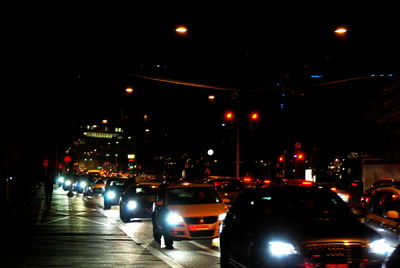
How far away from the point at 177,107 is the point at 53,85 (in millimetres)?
41144

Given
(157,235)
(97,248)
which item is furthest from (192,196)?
(97,248)

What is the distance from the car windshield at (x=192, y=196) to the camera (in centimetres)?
1748

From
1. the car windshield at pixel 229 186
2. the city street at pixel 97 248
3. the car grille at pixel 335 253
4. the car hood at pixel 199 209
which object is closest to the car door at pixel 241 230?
the car grille at pixel 335 253

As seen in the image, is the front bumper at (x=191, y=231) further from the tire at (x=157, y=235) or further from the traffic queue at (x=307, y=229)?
the traffic queue at (x=307, y=229)

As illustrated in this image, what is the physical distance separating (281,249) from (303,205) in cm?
155

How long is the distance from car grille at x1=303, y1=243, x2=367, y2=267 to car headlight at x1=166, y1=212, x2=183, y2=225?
7848 millimetres

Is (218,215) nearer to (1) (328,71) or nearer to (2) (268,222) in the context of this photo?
(2) (268,222)

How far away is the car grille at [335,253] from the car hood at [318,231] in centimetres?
8

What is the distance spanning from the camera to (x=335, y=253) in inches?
340

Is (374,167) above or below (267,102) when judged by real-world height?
below

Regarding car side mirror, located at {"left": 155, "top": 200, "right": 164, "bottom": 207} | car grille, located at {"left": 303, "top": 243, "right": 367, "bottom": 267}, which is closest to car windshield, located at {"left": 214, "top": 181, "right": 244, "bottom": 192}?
car side mirror, located at {"left": 155, "top": 200, "right": 164, "bottom": 207}

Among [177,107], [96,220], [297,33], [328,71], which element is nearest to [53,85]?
[96,220]

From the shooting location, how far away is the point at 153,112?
78812 millimetres

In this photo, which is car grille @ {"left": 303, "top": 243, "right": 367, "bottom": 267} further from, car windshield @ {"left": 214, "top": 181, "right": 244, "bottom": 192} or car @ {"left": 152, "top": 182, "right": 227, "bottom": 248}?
car windshield @ {"left": 214, "top": 181, "right": 244, "bottom": 192}
